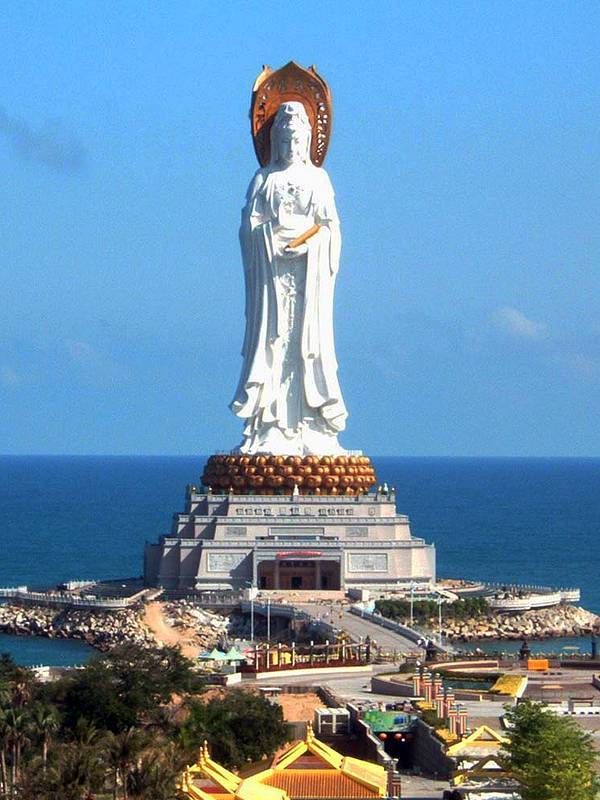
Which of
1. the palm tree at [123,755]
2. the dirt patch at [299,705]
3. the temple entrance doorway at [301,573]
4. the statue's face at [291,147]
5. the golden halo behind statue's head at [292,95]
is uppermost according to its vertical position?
the golden halo behind statue's head at [292,95]

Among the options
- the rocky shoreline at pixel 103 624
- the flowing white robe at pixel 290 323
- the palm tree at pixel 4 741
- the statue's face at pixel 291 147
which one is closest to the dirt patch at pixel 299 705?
the palm tree at pixel 4 741

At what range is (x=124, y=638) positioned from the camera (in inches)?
2438

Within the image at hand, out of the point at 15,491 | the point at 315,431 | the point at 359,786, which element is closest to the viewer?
the point at 359,786

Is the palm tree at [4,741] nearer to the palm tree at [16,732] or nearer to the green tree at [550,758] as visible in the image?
the palm tree at [16,732]

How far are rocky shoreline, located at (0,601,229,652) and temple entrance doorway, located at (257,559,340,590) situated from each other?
366 centimetres

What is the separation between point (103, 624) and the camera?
6450 centimetres

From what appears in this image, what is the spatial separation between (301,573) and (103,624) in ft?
21.6

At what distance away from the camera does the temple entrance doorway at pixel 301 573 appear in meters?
67.9

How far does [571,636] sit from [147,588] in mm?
12150

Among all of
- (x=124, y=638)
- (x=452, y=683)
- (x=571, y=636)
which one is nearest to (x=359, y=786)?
(x=452, y=683)

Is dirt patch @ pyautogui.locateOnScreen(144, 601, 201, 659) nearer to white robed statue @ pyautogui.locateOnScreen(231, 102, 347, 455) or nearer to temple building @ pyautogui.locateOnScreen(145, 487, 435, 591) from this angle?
temple building @ pyautogui.locateOnScreen(145, 487, 435, 591)

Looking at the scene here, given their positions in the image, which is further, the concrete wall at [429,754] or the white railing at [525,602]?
the white railing at [525,602]

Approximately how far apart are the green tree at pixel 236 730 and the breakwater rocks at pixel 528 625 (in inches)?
912

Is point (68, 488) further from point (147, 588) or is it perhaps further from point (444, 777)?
point (444, 777)
